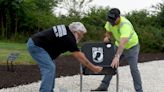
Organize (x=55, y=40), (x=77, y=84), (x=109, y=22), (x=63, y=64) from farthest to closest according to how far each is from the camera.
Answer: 1. (x=63, y=64)
2. (x=77, y=84)
3. (x=109, y=22)
4. (x=55, y=40)

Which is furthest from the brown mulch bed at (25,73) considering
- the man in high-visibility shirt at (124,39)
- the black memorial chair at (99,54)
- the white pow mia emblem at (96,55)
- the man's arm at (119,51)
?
the man's arm at (119,51)

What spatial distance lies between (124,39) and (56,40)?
164 centimetres

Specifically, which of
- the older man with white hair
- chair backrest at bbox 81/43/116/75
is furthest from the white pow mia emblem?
the older man with white hair

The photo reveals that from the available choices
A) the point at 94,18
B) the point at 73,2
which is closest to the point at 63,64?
the point at 94,18

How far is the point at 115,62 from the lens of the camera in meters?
9.10

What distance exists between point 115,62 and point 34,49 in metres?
1.53

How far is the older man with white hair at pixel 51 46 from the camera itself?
26.3 ft

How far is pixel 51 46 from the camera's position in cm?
837

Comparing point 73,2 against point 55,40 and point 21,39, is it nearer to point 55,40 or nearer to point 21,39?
point 21,39

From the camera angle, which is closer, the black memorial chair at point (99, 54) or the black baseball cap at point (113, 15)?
the black baseball cap at point (113, 15)

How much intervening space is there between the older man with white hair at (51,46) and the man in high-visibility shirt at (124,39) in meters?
1.15

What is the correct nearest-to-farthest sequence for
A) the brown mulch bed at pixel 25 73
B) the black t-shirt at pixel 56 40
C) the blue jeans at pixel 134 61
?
the black t-shirt at pixel 56 40 < the blue jeans at pixel 134 61 < the brown mulch bed at pixel 25 73

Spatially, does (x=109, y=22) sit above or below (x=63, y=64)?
above

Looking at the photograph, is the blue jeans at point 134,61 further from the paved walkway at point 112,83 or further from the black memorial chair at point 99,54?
the paved walkway at point 112,83
